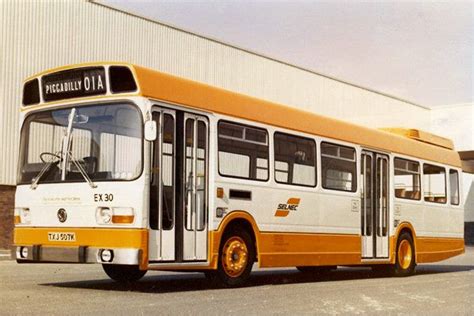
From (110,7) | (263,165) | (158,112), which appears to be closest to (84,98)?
(158,112)

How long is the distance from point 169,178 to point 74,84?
1969 mm

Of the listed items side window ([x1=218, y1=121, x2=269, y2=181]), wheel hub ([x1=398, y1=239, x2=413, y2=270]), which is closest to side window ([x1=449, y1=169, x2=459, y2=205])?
wheel hub ([x1=398, y1=239, x2=413, y2=270])

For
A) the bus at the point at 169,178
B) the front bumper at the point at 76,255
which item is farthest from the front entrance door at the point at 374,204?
the front bumper at the point at 76,255

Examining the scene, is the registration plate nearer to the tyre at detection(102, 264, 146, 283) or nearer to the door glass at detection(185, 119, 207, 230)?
the door glass at detection(185, 119, 207, 230)

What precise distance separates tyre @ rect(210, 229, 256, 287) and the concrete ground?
25cm

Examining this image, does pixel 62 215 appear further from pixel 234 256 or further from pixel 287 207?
pixel 287 207

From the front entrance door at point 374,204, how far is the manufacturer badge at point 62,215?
7055mm

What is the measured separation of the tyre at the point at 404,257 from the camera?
1769 cm

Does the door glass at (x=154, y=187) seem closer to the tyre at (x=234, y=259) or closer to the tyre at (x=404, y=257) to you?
the tyre at (x=234, y=259)

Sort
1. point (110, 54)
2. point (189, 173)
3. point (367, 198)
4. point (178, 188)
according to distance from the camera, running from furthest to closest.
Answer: point (110, 54)
point (367, 198)
point (189, 173)
point (178, 188)

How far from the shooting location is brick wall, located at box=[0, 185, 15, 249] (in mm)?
29094

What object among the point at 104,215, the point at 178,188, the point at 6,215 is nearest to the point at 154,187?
the point at 178,188

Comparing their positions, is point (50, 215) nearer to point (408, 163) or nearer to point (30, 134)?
point (30, 134)

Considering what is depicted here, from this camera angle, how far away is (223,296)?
11086 millimetres
